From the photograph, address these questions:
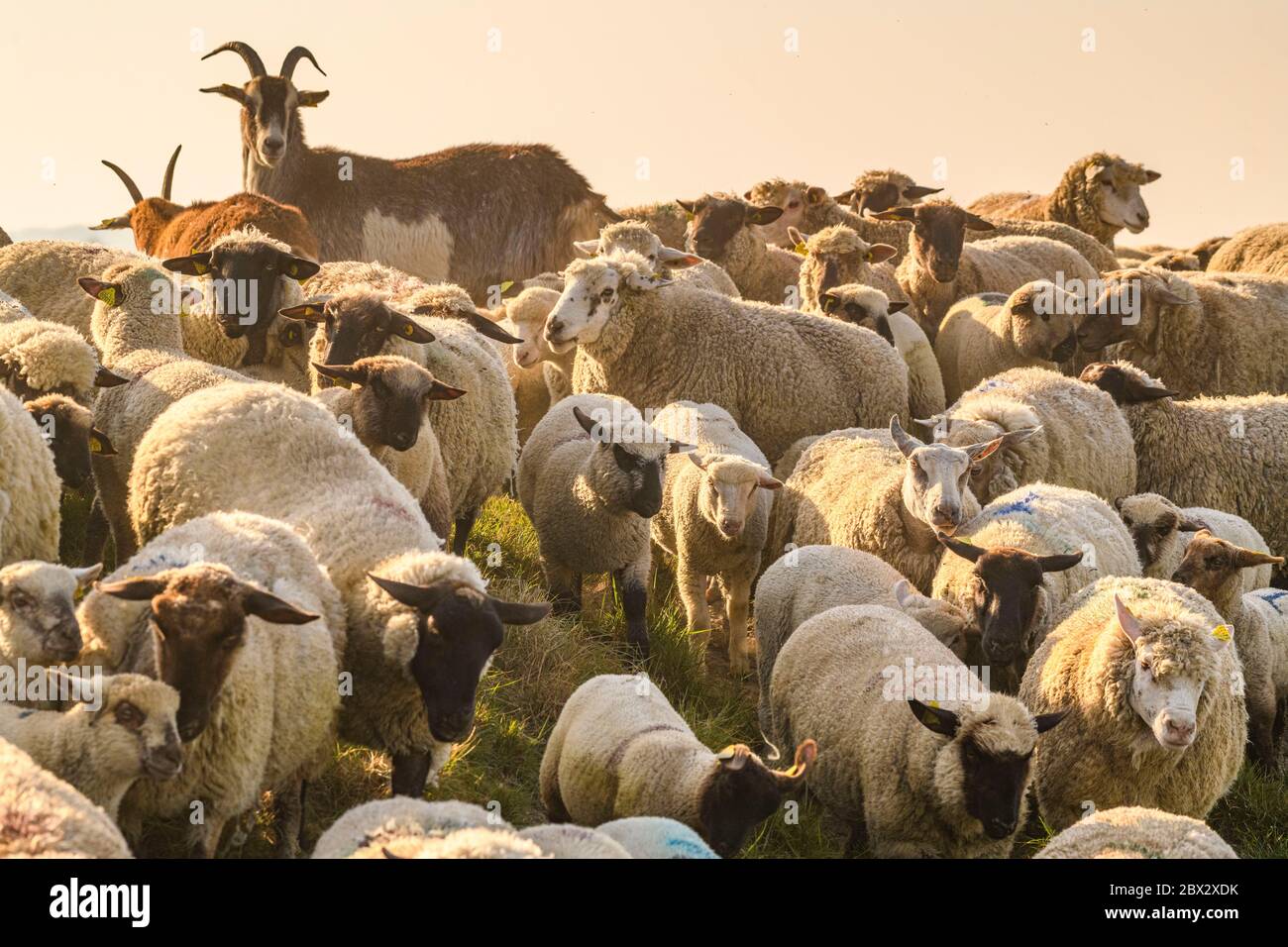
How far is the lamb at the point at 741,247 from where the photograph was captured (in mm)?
12992

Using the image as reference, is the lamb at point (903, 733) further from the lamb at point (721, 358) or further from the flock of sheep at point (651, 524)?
the lamb at point (721, 358)

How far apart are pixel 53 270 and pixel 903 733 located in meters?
6.44

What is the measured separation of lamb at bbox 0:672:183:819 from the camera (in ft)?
15.8

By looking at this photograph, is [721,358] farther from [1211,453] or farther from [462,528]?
[1211,453]

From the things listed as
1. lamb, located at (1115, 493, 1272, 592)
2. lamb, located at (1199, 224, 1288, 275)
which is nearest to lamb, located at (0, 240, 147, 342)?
lamb, located at (1115, 493, 1272, 592)

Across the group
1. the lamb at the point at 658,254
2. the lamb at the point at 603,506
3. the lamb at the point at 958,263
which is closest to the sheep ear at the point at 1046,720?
the lamb at the point at 603,506

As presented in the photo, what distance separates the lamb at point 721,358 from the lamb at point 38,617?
501cm

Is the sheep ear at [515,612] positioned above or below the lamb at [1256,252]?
below

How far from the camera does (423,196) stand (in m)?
14.4

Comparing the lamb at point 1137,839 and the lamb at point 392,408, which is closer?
the lamb at point 1137,839

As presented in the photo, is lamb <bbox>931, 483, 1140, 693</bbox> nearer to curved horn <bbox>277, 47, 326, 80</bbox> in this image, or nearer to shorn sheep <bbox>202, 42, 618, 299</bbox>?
shorn sheep <bbox>202, 42, 618, 299</bbox>
